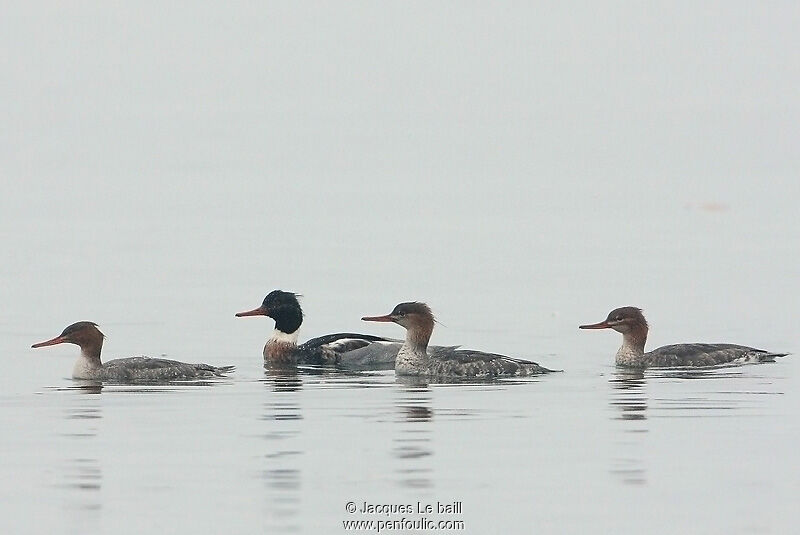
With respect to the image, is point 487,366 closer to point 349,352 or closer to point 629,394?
point 629,394

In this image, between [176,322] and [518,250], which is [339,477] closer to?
[176,322]

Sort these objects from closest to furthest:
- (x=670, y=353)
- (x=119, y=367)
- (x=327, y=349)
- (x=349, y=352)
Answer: (x=119, y=367), (x=670, y=353), (x=349, y=352), (x=327, y=349)

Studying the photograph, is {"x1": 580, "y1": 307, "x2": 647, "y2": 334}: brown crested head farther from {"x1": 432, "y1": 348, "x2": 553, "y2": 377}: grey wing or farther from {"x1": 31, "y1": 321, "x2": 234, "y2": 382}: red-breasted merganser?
{"x1": 31, "y1": 321, "x2": 234, "y2": 382}: red-breasted merganser

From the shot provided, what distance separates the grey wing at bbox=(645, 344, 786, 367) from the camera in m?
20.3

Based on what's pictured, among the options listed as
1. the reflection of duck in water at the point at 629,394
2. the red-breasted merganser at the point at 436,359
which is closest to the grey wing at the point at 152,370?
the red-breasted merganser at the point at 436,359

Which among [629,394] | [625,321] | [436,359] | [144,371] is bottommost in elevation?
[629,394]

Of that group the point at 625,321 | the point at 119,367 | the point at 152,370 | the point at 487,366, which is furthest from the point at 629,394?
the point at 119,367

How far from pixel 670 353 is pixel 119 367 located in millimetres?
5761

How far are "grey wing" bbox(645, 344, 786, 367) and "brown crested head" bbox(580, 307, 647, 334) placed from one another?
0.40 m

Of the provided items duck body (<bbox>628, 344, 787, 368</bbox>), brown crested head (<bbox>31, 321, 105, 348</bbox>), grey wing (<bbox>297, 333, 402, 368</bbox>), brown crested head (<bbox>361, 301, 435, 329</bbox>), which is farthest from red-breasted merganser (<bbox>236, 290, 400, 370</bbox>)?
duck body (<bbox>628, 344, 787, 368</bbox>)

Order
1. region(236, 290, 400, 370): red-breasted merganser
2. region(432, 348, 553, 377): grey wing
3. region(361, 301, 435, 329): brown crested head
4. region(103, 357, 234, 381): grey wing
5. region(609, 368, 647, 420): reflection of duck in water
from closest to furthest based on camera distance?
region(609, 368, 647, 420): reflection of duck in water < region(103, 357, 234, 381): grey wing < region(432, 348, 553, 377): grey wing < region(361, 301, 435, 329): brown crested head < region(236, 290, 400, 370): red-breasted merganser

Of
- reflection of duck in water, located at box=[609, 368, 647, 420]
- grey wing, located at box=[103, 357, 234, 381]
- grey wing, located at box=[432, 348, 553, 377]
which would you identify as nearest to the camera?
reflection of duck in water, located at box=[609, 368, 647, 420]

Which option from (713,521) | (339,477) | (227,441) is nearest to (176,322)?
(227,441)

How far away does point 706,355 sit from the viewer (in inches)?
801
